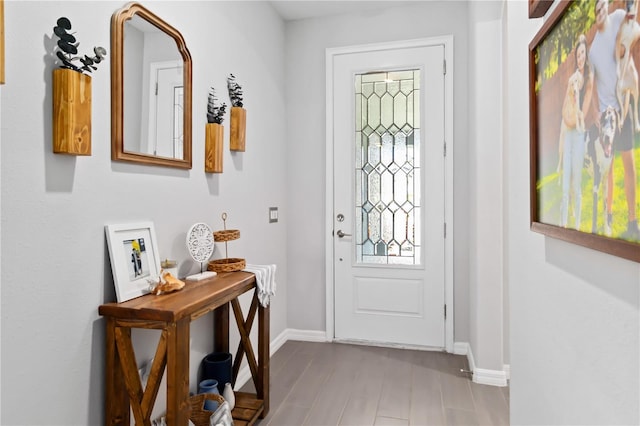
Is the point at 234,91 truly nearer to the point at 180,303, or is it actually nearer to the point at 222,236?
the point at 222,236

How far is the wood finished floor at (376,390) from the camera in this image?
215cm

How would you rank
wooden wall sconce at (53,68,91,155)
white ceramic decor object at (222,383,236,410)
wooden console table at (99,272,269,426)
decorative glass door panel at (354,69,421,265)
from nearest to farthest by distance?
wooden wall sconce at (53,68,91,155)
wooden console table at (99,272,269,426)
white ceramic decor object at (222,383,236,410)
decorative glass door panel at (354,69,421,265)

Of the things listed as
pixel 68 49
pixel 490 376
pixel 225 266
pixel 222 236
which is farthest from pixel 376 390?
pixel 68 49

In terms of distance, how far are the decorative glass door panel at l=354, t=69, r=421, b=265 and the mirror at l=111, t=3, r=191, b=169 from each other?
65.8 inches

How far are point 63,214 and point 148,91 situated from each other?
0.70 meters

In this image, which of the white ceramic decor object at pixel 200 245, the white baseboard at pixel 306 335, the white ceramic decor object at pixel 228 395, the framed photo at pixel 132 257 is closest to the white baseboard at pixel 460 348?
the white baseboard at pixel 306 335

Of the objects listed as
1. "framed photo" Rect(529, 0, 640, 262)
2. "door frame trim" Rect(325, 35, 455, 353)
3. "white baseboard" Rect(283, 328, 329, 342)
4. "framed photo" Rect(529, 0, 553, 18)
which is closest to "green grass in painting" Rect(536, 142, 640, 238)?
"framed photo" Rect(529, 0, 640, 262)

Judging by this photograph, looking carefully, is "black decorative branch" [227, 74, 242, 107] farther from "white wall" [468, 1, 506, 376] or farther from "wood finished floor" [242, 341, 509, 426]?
"wood finished floor" [242, 341, 509, 426]

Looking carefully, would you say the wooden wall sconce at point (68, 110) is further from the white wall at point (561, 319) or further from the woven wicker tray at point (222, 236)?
the white wall at point (561, 319)

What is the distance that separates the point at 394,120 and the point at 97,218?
2.41 m

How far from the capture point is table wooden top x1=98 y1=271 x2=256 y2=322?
1.38 meters

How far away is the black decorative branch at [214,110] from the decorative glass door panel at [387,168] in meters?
1.38

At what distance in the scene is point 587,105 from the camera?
78 centimetres

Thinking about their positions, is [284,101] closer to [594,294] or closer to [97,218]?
[97,218]
